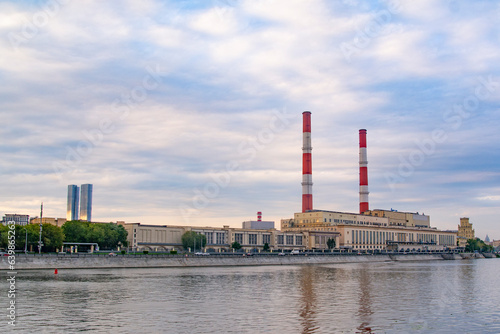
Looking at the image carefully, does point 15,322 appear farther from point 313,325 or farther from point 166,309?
point 313,325

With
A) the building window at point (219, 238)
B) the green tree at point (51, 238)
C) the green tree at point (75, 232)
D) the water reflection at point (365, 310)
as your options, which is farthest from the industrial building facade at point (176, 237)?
the water reflection at point (365, 310)

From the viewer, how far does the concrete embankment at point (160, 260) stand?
89688 mm

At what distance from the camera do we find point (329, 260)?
14912cm

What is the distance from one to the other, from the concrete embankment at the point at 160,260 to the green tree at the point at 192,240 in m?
43.6

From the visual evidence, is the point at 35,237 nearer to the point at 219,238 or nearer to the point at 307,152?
the point at 219,238

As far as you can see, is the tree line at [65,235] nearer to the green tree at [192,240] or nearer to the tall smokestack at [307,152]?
the green tree at [192,240]

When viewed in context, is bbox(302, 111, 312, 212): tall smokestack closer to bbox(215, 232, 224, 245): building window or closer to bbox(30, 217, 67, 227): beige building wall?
bbox(215, 232, 224, 245): building window

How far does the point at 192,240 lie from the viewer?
172m

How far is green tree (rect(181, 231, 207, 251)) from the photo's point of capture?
565 ft

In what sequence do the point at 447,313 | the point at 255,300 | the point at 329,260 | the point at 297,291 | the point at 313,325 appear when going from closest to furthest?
the point at 313,325 < the point at 447,313 < the point at 255,300 < the point at 297,291 < the point at 329,260

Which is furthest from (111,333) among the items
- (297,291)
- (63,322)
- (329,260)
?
(329,260)

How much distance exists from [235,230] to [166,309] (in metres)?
154

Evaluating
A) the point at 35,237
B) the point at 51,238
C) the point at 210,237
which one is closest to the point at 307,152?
the point at 210,237

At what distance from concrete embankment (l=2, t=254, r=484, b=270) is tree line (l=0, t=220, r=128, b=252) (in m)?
20.2
